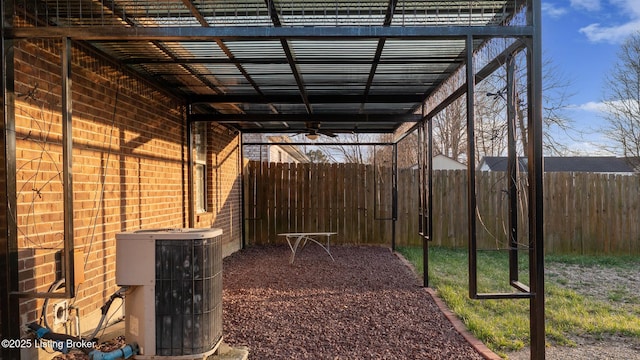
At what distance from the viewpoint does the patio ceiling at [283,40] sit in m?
3.28

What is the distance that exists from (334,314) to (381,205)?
6250 millimetres

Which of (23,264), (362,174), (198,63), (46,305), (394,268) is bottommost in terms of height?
(394,268)

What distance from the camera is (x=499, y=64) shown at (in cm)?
381

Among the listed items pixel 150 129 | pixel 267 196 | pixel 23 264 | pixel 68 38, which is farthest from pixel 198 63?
pixel 267 196

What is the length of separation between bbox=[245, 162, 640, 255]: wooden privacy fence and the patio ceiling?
4108mm

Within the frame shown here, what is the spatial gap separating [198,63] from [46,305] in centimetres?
293

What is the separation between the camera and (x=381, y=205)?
11.0 m

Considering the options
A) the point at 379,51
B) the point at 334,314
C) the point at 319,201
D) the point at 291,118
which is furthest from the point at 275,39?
the point at 319,201

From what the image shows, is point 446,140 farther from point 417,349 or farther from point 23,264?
point 23,264

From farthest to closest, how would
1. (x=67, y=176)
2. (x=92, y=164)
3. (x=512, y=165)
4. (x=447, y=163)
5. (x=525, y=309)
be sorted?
(x=447, y=163) < (x=525, y=309) < (x=92, y=164) < (x=512, y=165) < (x=67, y=176)

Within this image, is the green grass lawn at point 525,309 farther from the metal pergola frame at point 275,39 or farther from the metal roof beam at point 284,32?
the metal roof beam at point 284,32

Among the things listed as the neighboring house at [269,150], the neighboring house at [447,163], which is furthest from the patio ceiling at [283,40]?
the neighboring house at [447,163]

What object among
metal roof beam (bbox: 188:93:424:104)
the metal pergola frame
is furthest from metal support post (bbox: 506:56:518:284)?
metal roof beam (bbox: 188:93:424:104)

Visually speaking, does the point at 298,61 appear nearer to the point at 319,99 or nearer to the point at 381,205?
the point at 319,99
